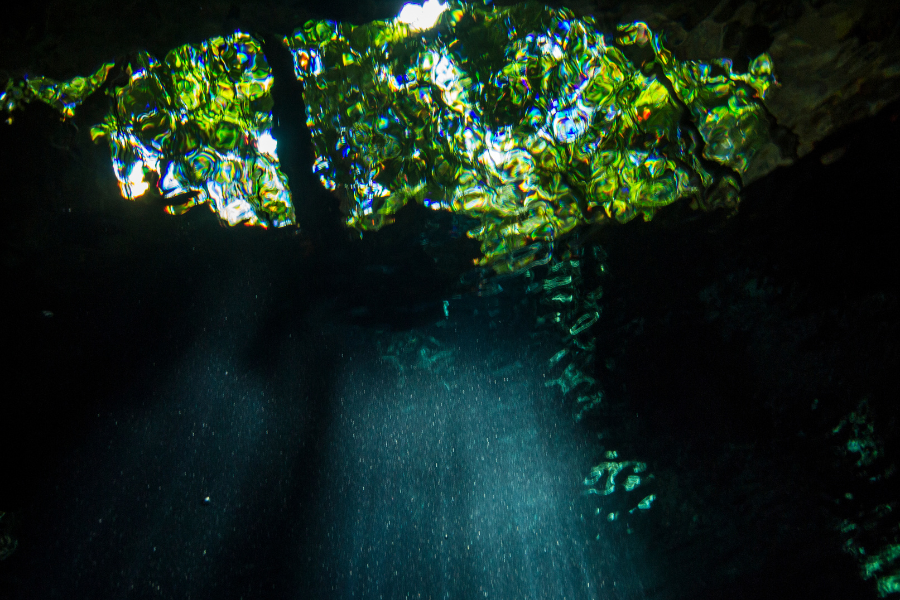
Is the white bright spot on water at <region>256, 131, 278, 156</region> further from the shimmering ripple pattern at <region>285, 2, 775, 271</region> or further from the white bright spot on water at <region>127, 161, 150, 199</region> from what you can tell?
the white bright spot on water at <region>127, 161, 150, 199</region>

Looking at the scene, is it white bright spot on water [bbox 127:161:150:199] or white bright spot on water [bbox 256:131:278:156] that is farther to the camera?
white bright spot on water [bbox 127:161:150:199]

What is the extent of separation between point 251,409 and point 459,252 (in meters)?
7.05

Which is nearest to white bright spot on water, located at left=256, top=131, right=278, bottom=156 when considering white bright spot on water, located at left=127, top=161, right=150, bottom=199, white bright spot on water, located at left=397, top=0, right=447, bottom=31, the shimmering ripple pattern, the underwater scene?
the underwater scene

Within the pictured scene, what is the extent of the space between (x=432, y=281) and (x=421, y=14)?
4711 millimetres

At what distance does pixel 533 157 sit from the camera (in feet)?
21.1

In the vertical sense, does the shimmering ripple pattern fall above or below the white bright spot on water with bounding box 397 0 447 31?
below

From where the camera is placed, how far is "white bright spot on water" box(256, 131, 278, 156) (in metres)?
5.86

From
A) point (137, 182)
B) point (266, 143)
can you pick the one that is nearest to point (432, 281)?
point (266, 143)

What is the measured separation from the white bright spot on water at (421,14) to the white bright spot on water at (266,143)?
233cm

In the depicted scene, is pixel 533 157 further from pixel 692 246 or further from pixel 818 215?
pixel 818 215

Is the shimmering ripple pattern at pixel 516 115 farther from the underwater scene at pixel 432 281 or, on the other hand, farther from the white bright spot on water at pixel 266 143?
the white bright spot on water at pixel 266 143

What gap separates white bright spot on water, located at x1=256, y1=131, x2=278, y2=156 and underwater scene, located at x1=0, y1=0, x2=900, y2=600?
3 cm

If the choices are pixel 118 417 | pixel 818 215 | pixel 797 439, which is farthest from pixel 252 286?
pixel 797 439

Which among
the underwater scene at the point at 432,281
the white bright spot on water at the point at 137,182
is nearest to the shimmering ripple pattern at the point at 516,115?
the underwater scene at the point at 432,281
